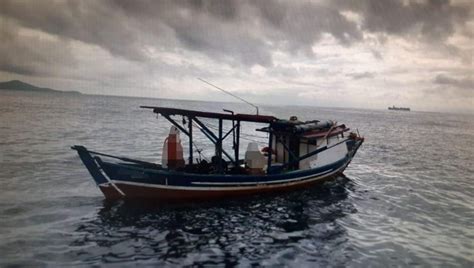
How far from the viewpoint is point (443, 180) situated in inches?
1065

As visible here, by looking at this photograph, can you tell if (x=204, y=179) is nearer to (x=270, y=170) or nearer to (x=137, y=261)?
(x=270, y=170)

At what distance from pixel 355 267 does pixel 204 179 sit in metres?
8.44

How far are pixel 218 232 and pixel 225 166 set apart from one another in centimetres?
628

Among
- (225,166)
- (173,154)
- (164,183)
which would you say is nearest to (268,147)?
(225,166)

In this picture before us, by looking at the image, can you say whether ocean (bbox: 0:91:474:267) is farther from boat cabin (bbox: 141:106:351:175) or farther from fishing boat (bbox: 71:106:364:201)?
boat cabin (bbox: 141:106:351:175)

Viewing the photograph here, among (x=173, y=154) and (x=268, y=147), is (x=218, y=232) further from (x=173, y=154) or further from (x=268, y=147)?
(x=268, y=147)

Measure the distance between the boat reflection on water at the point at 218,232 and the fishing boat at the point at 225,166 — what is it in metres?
0.76

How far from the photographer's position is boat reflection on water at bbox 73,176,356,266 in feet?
38.6

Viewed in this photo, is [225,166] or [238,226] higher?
[225,166]

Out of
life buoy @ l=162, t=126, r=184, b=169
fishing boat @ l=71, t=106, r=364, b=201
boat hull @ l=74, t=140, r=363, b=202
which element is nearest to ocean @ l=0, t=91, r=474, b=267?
boat hull @ l=74, t=140, r=363, b=202

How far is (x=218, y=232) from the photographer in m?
13.9

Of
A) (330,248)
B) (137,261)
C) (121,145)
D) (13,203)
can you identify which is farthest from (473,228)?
(121,145)

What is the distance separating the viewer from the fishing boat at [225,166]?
16.4 metres

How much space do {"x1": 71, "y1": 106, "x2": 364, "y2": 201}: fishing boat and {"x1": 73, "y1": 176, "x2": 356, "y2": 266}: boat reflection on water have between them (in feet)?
2.49
